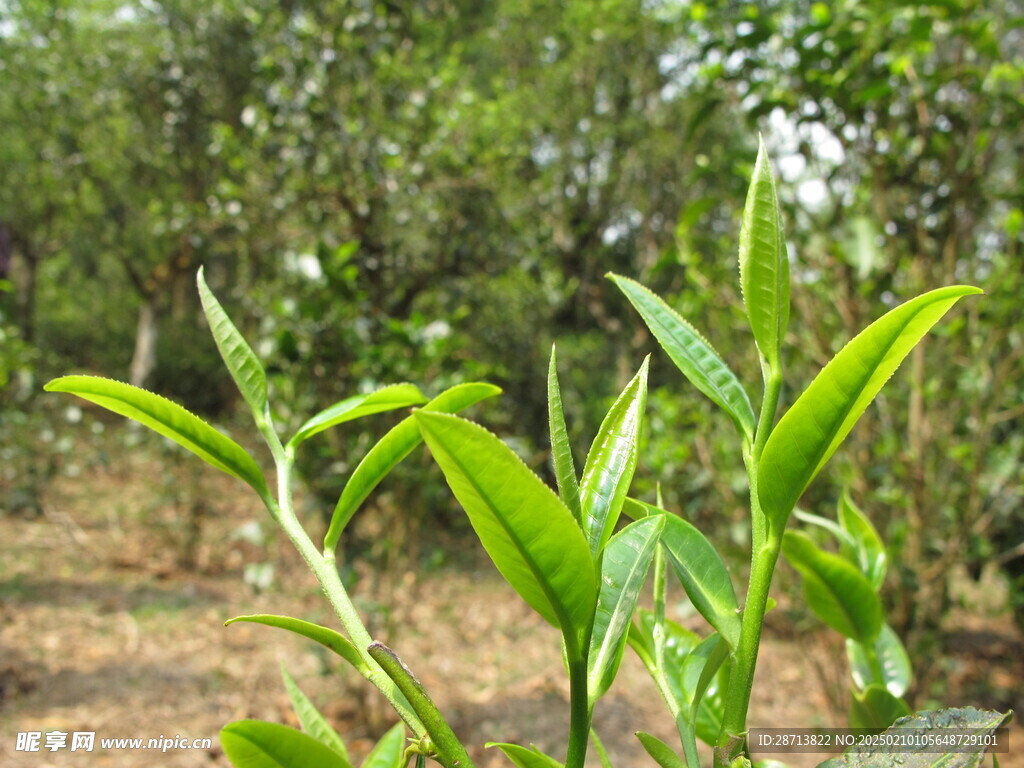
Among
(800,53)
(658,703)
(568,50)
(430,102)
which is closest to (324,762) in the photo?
(800,53)

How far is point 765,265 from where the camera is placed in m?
0.44

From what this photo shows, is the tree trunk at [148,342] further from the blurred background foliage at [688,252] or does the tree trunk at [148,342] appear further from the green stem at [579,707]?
the green stem at [579,707]

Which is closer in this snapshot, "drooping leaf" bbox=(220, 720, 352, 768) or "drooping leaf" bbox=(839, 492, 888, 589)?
"drooping leaf" bbox=(220, 720, 352, 768)

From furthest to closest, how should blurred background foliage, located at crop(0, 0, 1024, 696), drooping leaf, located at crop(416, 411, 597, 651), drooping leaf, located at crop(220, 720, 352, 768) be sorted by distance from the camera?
1. blurred background foliage, located at crop(0, 0, 1024, 696)
2. drooping leaf, located at crop(220, 720, 352, 768)
3. drooping leaf, located at crop(416, 411, 597, 651)

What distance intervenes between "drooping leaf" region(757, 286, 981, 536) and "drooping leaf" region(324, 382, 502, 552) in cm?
18

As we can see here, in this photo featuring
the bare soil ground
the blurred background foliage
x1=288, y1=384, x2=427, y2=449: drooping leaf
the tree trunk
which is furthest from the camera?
the tree trunk

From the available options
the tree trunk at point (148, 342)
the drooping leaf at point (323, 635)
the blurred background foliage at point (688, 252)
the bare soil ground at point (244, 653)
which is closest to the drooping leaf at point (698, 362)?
the drooping leaf at point (323, 635)

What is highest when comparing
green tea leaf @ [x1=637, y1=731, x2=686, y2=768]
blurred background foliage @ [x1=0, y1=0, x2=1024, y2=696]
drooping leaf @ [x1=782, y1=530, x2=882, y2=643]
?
blurred background foliage @ [x1=0, y1=0, x2=1024, y2=696]

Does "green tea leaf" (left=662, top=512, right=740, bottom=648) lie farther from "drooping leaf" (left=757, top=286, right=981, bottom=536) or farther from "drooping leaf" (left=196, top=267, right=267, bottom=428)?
"drooping leaf" (left=196, top=267, right=267, bottom=428)

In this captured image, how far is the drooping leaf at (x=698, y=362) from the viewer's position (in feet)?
1.50

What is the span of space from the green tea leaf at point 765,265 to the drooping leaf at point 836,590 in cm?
23

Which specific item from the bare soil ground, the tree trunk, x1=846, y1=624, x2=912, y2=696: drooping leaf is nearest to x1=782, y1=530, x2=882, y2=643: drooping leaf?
x1=846, y1=624, x2=912, y2=696: drooping leaf

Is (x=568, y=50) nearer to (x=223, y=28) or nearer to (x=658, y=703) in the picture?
(x=223, y=28)

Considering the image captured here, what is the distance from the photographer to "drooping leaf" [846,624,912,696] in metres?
0.72
